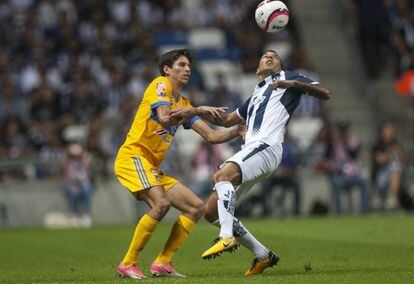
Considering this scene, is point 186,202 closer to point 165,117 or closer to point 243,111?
point 165,117

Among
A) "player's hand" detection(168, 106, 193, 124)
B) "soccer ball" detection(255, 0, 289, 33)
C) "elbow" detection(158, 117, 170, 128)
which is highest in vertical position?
"soccer ball" detection(255, 0, 289, 33)

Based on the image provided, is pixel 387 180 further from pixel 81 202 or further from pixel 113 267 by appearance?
pixel 113 267

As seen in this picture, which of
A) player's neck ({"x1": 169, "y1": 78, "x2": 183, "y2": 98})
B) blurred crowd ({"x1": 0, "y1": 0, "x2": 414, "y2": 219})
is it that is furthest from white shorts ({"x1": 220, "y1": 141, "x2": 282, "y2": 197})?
blurred crowd ({"x1": 0, "y1": 0, "x2": 414, "y2": 219})

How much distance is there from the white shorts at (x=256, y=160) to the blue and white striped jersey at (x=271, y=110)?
0.30ft

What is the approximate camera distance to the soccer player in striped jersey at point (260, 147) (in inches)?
454

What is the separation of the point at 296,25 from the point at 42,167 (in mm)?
10189

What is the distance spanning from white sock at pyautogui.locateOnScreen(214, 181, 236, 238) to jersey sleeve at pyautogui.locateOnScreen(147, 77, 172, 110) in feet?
3.78

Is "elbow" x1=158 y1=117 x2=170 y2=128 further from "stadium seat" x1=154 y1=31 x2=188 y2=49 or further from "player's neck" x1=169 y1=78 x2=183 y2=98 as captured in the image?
"stadium seat" x1=154 y1=31 x2=188 y2=49

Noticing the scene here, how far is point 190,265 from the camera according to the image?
44.7ft

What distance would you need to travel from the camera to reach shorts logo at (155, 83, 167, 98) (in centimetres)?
1191

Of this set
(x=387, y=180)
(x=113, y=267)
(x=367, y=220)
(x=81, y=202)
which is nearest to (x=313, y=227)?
(x=367, y=220)

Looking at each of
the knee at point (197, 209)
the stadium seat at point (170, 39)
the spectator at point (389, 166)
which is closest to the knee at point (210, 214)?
the knee at point (197, 209)

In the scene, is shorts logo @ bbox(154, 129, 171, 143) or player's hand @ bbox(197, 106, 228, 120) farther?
shorts logo @ bbox(154, 129, 171, 143)

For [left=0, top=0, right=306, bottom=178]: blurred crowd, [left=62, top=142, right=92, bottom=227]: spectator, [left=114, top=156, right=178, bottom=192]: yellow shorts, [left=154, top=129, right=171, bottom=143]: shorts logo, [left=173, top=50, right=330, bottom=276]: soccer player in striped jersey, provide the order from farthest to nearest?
[left=0, top=0, right=306, bottom=178]: blurred crowd < [left=62, top=142, right=92, bottom=227]: spectator < [left=154, top=129, right=171, bottom=143]: shorts logo < [left=114, top=156, right=178, bottom=192]: yellow shorts < [left=173, top=50, right=330, bottom=276]: soccer player in striped jersey
